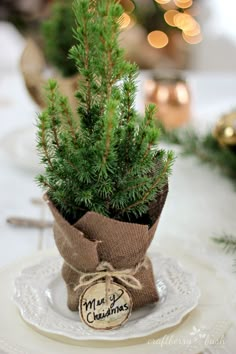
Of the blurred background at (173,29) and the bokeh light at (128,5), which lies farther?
the bokeh light at (128,5)

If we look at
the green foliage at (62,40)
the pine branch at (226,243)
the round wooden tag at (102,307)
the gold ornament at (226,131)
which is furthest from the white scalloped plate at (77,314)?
the green foliage at (62,40)

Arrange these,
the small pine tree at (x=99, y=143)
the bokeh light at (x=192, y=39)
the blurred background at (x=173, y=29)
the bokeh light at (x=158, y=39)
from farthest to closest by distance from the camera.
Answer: the bokeh light at (x=158, y=39), the bokeh light at (x=192, y=39), the blurred background at (x=173, y=29), the small pine tree at (x=99, y=143)

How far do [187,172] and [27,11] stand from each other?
2.47 meters

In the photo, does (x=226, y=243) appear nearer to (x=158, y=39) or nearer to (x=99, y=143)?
(x=99, y=143)

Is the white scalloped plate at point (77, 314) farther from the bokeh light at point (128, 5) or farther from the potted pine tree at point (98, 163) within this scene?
the bokeh light at point (128, 5)

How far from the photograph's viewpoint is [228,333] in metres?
0.59

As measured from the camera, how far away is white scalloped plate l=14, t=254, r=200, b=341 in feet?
1.82

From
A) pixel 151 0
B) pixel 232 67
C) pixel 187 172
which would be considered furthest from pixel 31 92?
pixel 151 0

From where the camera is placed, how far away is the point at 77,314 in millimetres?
598

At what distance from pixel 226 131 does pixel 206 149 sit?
103 mm

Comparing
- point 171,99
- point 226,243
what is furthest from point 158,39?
point 226,243

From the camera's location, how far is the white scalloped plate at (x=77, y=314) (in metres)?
0.56

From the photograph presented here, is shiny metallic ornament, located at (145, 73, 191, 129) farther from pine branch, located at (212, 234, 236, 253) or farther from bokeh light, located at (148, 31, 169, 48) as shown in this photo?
bokeh light, located at (148, 31, 169, 48)

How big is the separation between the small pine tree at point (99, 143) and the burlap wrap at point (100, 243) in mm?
19
